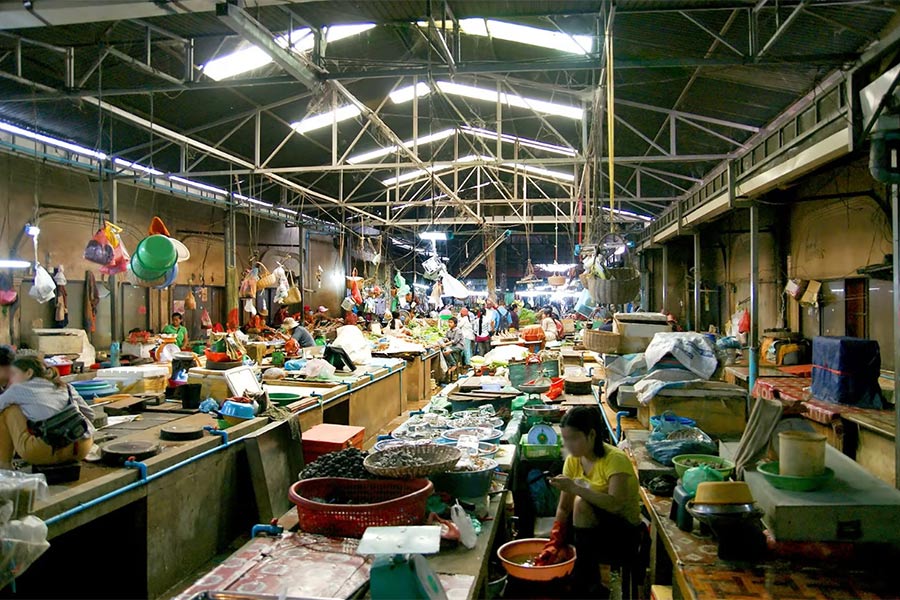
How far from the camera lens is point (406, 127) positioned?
40.1 ft

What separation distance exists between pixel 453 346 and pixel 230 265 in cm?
608

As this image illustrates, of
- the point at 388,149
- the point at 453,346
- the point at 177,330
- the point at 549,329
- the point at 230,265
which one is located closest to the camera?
the point at 177,330

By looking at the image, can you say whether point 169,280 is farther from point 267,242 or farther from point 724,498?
point 267,242

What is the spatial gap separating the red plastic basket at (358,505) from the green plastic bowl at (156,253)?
3843mm

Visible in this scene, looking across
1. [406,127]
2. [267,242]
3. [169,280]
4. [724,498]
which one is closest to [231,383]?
[169,280]

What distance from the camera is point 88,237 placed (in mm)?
9875

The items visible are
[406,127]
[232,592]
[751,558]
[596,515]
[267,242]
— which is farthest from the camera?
[267,242]

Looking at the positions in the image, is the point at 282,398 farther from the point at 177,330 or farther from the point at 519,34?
the point at 177,330

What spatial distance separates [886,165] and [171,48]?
7258 mm

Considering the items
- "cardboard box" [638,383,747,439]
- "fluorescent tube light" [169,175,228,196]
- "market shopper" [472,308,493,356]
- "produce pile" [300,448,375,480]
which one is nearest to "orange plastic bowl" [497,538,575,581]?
"produce pile" [300,448,375,480]

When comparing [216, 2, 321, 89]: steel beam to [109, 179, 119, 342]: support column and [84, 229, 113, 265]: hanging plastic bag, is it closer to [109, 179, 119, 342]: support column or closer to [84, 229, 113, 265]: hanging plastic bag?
[84, 229, 113, 265]: hanging plastic bag

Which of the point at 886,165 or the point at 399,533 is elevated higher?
the point at 886,165

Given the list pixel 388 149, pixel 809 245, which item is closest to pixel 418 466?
pixel 809 245

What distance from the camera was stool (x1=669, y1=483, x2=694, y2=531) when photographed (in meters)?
2.82
